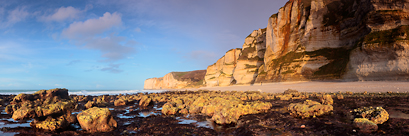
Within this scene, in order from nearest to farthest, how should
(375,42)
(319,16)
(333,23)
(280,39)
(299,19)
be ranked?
(375,42) < (333,23) < (319,16) < (299,19) < (280,39)

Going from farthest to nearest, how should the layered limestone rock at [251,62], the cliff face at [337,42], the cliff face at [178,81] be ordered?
1. the cliff face at [178,81]
2. the layered limestone rock at [251,62]
3. the cliff face at [337,42]

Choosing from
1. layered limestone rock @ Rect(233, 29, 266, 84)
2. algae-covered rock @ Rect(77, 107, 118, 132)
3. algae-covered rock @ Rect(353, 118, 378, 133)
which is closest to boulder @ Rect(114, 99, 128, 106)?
algae-covered rock @ Rect(77, 107, 118, 132)

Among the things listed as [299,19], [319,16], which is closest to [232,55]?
[299,19]

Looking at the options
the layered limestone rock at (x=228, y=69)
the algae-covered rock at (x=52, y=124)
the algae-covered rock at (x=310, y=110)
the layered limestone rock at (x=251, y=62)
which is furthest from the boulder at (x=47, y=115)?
the layered limestone rock at (x=228, y=69)

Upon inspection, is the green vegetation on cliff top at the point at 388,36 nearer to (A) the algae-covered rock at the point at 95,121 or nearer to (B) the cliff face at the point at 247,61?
(A) the algae-covered rock at the point at 95,121

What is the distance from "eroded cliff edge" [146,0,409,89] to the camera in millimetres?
19531

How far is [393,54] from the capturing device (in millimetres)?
18750

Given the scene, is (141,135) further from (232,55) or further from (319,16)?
(232,55)

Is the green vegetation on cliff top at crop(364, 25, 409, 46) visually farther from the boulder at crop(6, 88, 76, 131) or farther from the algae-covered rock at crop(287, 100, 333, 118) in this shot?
the boulder at crop(6, 88, 76, 131)

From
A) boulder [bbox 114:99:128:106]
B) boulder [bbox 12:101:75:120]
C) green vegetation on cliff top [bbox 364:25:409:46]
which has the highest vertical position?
green vegetation on cliff top [bbox 364:25:409:46]

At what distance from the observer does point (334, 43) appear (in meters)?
30.6

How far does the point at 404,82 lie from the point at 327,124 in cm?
1845

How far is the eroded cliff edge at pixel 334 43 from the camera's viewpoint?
64.1ft

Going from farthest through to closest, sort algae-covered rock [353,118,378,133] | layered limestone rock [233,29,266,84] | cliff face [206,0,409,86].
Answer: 1. layered limestone rock [233,29,266,84]
2. cliff face [206,0,409,86]
3. algae-covered rock [353,118,378,133]
